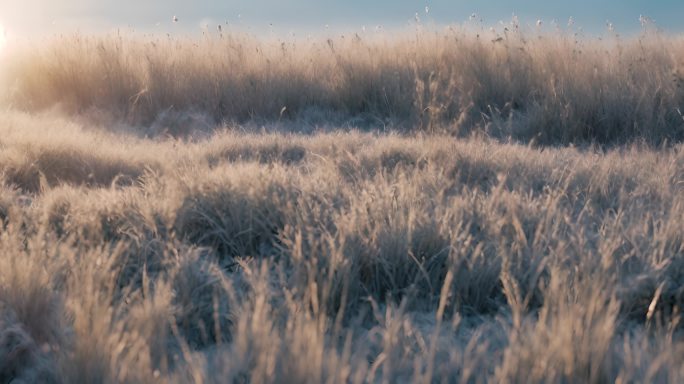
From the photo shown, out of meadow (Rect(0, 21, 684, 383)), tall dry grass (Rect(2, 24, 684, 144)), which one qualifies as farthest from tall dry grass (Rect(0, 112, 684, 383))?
tall dry grass (Rect(2, 24, 684, 144))

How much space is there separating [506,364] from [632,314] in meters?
0.79

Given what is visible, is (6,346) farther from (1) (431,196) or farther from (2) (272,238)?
(1) (431,196)

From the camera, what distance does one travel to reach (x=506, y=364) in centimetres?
120

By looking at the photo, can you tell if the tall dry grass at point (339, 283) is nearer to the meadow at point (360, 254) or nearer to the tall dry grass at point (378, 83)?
the meadow at point (360, 254)

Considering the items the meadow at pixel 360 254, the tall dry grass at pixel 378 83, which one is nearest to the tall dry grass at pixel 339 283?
the meadow at pixel 360 254

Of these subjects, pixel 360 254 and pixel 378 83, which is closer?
pixel 360 254

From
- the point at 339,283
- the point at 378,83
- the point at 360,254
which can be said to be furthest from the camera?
the point at 378,83

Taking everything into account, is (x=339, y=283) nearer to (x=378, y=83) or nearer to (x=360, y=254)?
(x=360, y=254)

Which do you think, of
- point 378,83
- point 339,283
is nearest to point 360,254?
point 339,283

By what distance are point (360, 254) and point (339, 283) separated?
0.54ft

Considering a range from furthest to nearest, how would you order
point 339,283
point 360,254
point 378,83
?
point 378,83
point 360,254
point 339,283

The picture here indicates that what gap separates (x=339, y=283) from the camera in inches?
71.8

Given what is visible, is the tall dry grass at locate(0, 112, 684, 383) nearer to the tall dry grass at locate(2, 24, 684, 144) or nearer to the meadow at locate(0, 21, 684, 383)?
the meadow at locate(0, 21, 684, 383)

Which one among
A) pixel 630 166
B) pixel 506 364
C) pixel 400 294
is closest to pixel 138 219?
pixel 400 294
